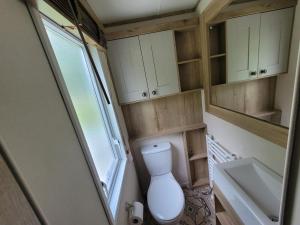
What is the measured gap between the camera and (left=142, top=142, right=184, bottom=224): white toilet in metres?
1.55

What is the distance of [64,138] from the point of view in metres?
0.59

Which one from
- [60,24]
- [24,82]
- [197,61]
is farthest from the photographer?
[197,61]

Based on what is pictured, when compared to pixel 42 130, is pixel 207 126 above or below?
below

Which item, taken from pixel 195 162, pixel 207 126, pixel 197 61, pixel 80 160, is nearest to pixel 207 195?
pixel 195 162

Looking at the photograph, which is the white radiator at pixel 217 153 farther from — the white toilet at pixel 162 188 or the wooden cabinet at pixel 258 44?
the wooden cabinet at pixel 258 44

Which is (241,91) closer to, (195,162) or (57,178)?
(195,162)

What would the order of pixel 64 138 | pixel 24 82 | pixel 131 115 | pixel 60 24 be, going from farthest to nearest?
1. pixel 131 115
2. pixel 60 24
3. pixel 64 138
4. pixel 24 82

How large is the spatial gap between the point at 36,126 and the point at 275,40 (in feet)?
4.33

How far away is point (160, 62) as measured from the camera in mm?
1800

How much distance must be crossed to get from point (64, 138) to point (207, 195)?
222 cm

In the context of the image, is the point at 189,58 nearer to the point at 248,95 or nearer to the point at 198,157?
the point at 248,95

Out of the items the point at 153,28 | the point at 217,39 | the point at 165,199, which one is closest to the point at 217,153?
the point at 165,199

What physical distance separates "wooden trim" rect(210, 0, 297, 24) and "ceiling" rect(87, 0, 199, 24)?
416mm

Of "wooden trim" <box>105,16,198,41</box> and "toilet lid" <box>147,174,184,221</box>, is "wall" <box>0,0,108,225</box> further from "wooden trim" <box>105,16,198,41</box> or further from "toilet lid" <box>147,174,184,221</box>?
"wooden trim" <box>105,16,198,41</box>
